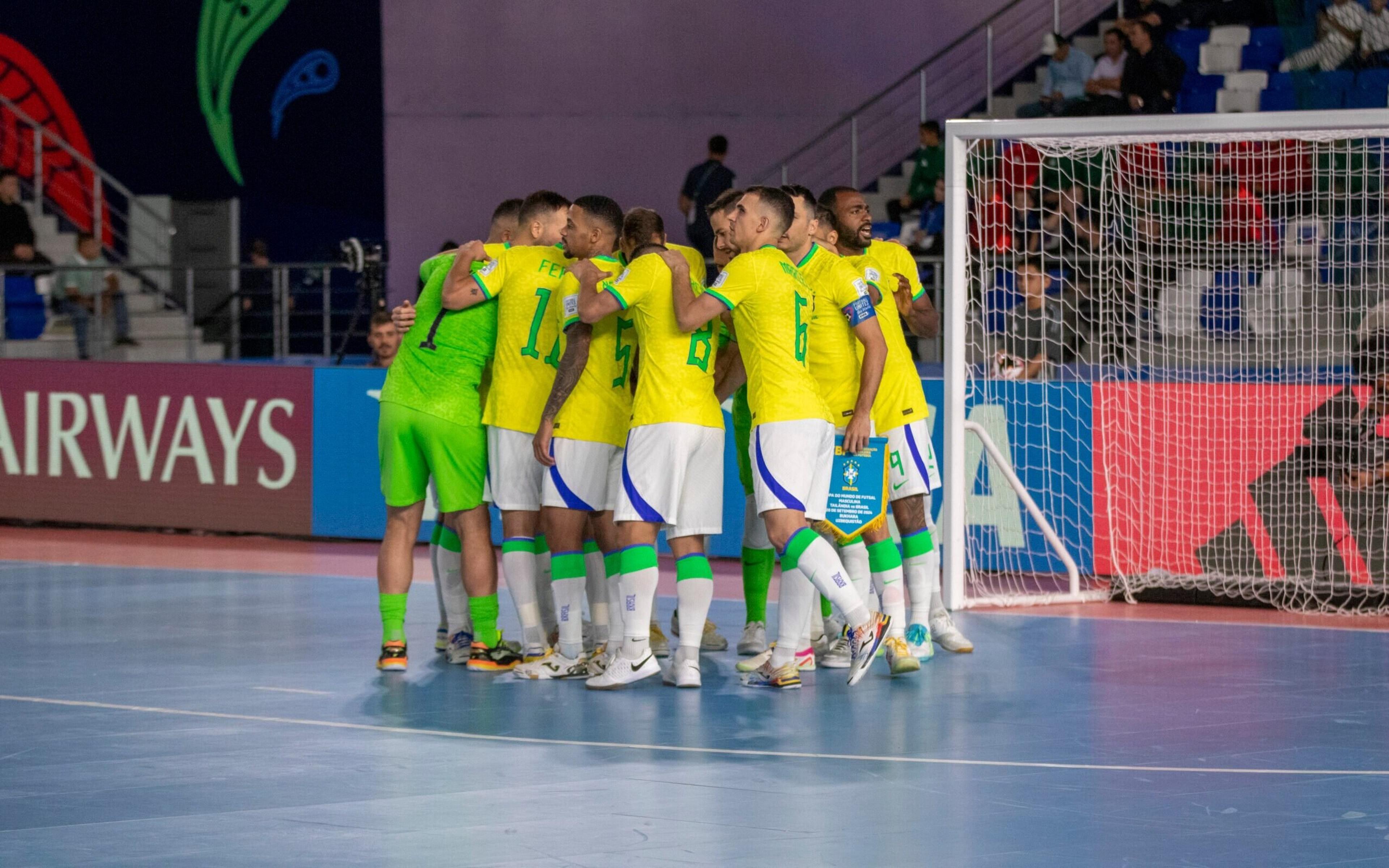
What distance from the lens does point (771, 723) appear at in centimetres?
741

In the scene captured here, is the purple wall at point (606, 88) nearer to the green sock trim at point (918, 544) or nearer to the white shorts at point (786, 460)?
the green sock trim at point (918, 544)

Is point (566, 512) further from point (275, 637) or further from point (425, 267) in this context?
point (275, 637)

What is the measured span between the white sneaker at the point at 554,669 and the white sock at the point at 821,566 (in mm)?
1193

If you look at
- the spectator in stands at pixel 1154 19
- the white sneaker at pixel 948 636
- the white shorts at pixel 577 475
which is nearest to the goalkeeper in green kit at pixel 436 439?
the white shorts at pixel 577 475

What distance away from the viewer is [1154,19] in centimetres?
1689

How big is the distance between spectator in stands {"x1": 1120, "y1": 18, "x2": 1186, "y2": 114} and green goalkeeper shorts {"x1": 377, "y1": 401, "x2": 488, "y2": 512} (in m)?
9.48

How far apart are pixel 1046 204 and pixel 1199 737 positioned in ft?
26.5

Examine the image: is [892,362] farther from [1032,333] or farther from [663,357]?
[1032,333]

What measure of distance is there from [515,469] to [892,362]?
1939 mm

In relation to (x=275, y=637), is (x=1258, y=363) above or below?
above

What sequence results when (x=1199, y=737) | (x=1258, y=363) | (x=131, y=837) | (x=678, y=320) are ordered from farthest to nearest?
(x=1258, y=363) < (x=678, y=320) < (x=1199, y=737) < (x=131, y=837)

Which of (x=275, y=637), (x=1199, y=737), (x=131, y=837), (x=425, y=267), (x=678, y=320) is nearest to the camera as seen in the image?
(x=131, y=837)

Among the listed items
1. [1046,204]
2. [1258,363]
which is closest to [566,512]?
[1258,363]

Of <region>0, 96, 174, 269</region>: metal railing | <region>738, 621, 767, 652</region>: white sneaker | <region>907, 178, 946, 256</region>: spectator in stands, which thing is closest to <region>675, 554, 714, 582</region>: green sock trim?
<region>738, 621, 767, 652</region>: white sneaker
